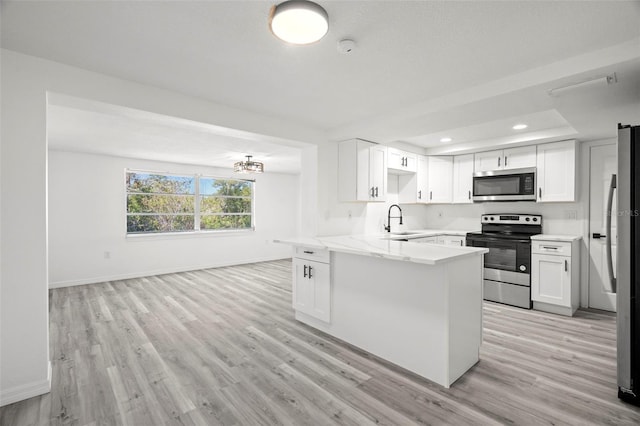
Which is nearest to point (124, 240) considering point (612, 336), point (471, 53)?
point (471, 53)

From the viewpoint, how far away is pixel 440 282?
2.24 metres

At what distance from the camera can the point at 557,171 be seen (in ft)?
13.5

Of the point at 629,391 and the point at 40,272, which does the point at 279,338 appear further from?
the point at 629,391

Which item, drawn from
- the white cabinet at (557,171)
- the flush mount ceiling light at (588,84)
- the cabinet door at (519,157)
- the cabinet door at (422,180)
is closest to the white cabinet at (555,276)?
the white cabinet at (557,171)

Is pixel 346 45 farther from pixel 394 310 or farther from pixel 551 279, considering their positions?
pixel 551 279


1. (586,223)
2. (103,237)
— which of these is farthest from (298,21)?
(103,237)

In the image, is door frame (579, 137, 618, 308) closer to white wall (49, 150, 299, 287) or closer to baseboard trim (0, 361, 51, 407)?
baseboard trim (0, 361, 51, 407)

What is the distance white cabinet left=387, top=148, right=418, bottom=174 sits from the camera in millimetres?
4586

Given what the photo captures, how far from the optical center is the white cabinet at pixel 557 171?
399 cm

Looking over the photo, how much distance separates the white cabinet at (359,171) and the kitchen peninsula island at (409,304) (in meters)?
1.15

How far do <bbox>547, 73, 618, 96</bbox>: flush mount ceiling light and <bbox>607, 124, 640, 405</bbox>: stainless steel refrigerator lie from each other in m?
0.36

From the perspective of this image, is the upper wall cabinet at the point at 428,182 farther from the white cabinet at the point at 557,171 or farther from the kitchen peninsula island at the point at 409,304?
the kitchen peninsula island at the point at 409,304

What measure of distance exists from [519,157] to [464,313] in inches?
123

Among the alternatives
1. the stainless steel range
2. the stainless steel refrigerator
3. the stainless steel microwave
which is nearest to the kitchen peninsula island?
the stainless steel refrigerator
